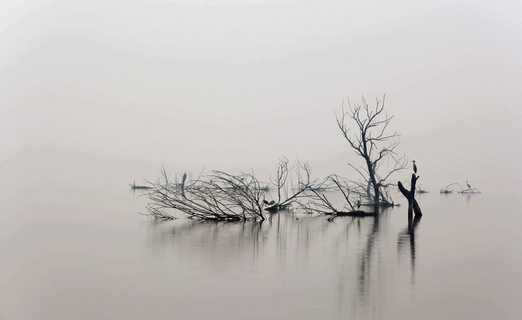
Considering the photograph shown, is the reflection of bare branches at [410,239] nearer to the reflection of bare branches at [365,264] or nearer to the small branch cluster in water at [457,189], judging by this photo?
the reflection of bare branches at [365,264]

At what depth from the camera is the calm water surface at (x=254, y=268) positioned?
4094mm

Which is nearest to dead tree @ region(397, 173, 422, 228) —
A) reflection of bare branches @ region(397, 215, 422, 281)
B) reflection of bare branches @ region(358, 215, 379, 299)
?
reflection of bare branches @ region(397, 215, 422, 281)

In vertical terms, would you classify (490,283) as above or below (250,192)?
below

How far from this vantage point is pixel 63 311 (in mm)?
4113

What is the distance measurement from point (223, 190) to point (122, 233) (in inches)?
68.2

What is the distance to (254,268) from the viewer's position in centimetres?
537

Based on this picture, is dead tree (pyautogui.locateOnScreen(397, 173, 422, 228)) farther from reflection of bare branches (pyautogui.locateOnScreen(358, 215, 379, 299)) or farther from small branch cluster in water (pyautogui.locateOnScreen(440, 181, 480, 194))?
small branch cluster in water (pyautogui.locateOnScreen(440, 181, 480, 194))

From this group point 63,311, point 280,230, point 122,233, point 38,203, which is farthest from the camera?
point 38,203

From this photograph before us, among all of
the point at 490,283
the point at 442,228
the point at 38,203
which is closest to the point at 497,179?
the point at 442,228

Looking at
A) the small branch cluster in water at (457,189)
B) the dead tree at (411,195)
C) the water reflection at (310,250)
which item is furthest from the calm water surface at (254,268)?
the small branch cluster in water at (457,189)

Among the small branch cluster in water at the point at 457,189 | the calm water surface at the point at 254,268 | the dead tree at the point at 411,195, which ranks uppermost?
the small branch cluster in water at the point at 457,189

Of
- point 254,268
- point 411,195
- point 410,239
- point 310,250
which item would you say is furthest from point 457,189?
point 254,268

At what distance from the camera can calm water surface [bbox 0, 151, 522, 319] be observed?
4094mm

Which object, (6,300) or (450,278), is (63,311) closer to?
(6,300)
